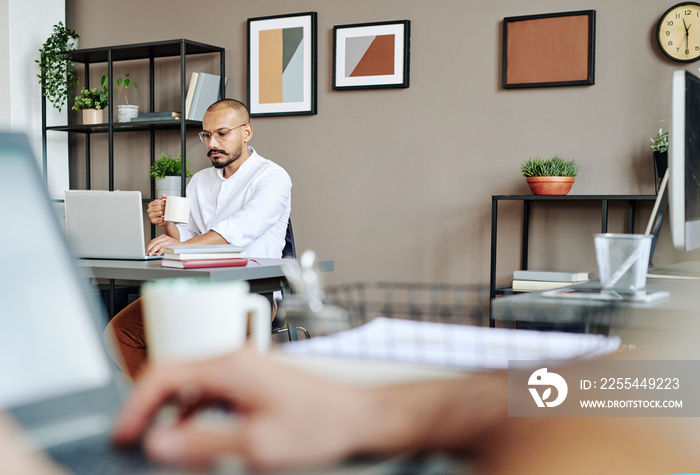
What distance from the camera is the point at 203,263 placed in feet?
6.86

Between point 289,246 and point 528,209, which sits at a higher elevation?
point 528,209

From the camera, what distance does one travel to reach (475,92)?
11.7 feet

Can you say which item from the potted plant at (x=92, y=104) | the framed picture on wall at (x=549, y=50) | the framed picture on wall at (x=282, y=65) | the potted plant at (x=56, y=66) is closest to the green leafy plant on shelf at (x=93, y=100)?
the potted plant at (x=92, y=104)

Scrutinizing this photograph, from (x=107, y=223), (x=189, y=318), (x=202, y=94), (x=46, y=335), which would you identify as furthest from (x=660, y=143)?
(x=46, y=335)

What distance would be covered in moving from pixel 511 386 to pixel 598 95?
3.22 m

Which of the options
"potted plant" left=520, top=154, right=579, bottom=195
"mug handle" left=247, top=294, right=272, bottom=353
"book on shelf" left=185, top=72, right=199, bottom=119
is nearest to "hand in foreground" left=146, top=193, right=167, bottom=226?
"book on shelf" left=185, top=72, right=199, bottom=119

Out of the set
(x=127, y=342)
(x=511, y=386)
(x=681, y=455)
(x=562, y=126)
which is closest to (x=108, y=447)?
(x=511, y=386)

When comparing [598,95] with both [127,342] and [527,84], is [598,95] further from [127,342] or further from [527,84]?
[127,342]

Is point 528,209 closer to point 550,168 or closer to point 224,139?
point 550,168

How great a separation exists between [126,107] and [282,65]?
978 millimetres

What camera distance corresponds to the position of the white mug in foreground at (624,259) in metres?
1.13

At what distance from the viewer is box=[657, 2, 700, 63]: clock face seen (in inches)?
124

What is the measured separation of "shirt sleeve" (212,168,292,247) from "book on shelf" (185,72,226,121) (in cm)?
116

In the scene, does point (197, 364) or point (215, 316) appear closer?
point (197, 364)
